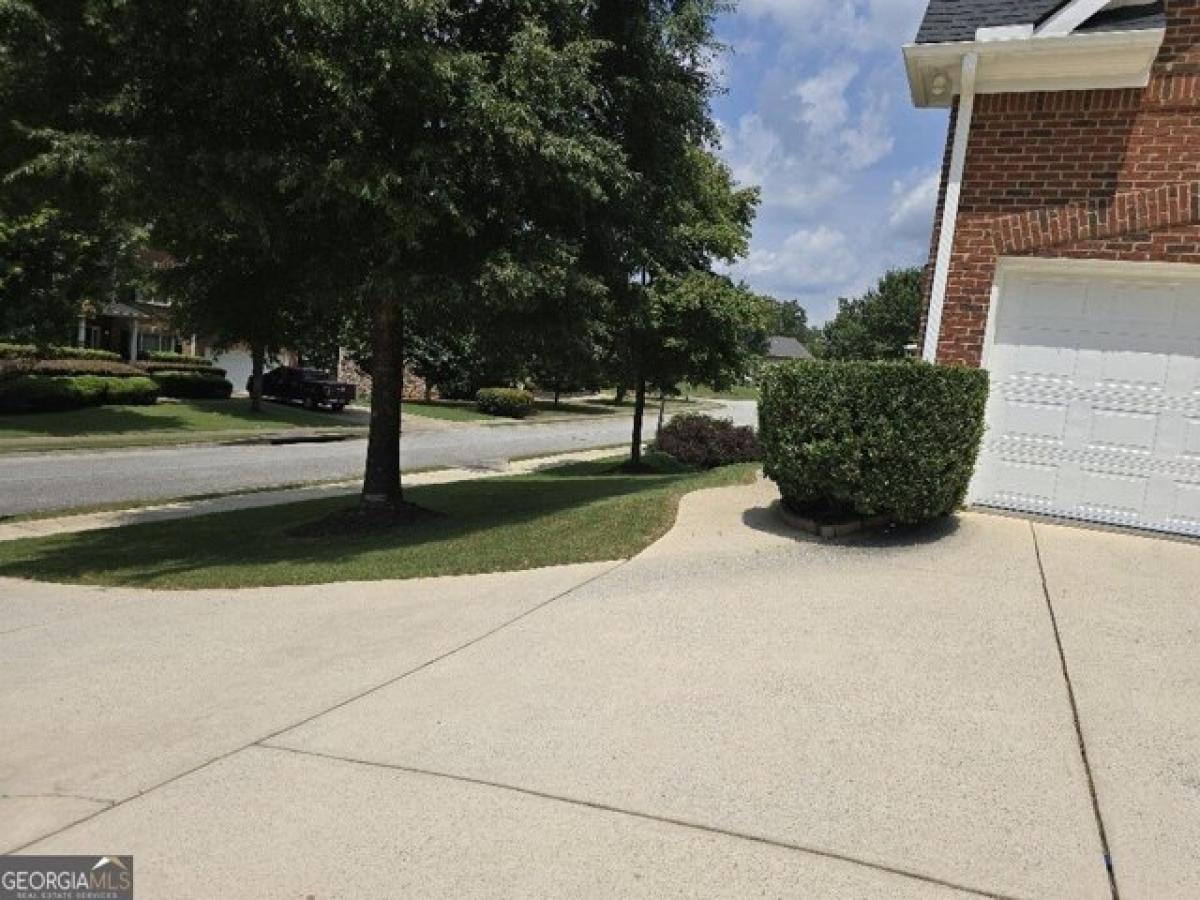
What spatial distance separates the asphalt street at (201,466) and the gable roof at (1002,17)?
13593 mm

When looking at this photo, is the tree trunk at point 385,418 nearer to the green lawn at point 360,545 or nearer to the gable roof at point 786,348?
the green lawn at point 360,545

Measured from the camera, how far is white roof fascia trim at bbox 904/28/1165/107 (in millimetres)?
7303

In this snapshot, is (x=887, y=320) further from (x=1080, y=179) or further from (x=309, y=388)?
(x=1080, y=179)

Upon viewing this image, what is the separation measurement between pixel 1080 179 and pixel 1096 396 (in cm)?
190

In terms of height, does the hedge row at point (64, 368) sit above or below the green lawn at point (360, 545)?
above

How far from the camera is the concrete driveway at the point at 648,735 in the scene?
3025 millimetres

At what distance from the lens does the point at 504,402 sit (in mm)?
38938

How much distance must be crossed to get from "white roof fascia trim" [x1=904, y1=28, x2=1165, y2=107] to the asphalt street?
44.3 ft

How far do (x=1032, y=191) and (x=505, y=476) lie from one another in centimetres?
1307

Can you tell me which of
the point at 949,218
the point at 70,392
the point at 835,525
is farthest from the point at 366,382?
the point at 835,525

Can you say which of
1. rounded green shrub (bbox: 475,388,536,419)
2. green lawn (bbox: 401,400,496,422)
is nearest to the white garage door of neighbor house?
green lawn (bbox: 401,400,496,422)

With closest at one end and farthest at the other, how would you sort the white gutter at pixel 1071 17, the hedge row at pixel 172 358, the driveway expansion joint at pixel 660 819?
the driveway expansion joint at pixel 660 819 < the white gutter at pixel 1071 17 < the hedge row at pixel 172 358

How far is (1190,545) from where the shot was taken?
7348 mm

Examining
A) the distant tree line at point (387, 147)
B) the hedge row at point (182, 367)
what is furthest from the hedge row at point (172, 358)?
the distant tree line at point (387, 147)
